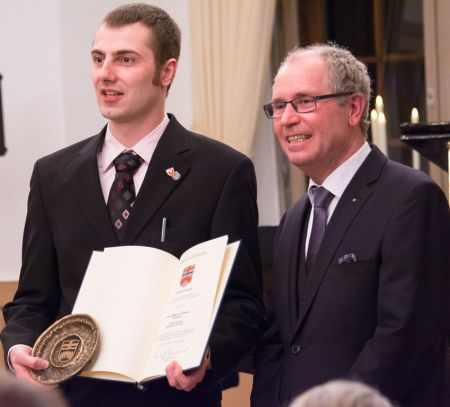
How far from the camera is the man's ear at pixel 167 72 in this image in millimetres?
3152

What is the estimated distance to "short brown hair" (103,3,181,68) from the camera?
3.13 metres

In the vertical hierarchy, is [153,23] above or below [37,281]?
above

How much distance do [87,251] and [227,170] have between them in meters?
0.47

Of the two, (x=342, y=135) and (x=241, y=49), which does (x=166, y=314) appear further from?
(x=241, y=49)

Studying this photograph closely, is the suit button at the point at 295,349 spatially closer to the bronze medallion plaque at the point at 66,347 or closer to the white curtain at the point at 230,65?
the bronze medallion plaque at the point at 66,347

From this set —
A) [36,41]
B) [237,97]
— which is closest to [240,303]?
[237,97]

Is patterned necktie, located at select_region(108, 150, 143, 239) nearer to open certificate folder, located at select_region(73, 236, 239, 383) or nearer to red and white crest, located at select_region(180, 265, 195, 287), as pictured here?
open certificate folder, located at select_region(73, 236, 239, 383)

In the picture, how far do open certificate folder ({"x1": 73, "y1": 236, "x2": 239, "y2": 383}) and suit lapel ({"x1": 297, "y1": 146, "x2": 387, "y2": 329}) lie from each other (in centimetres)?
26

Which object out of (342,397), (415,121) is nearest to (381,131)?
(415,121)

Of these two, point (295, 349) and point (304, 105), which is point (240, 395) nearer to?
point (295, 349)

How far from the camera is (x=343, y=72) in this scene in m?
3.01

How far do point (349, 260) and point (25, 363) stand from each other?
0.91 m

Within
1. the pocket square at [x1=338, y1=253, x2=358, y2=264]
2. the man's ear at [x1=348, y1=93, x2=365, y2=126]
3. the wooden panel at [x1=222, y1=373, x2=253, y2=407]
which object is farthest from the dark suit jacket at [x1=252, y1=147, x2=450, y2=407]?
the wooden panel at [x1=222, y1=373, x2=253, y2=407]

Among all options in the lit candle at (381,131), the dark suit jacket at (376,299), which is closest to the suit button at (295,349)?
the dark suit jacket at (376,299)
